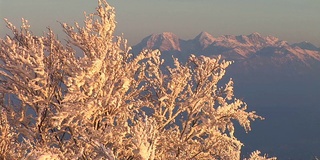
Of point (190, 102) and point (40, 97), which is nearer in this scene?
point (40, 97)

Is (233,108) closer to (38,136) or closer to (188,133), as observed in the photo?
(188,133)

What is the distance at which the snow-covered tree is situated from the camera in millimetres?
11914

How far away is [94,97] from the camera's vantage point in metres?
12.2

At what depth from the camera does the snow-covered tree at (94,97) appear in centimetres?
1191

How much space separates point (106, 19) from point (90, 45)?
121 centimetres

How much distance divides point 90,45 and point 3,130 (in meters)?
4.68

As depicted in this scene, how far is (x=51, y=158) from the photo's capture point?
8602 millimetres

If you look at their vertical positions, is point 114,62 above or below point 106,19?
below

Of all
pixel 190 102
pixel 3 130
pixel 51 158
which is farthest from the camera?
pixel 190 102

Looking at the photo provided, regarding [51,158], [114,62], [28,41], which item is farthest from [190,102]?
[51,158]

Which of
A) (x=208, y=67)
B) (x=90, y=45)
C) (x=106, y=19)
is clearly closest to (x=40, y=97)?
(x=90, y=45)

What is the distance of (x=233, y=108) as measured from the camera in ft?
52.9

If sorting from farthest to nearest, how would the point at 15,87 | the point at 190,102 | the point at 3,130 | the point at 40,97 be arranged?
the point at 190,102 → the point at 15,87 → the point at 40,97 → the point at 3,130

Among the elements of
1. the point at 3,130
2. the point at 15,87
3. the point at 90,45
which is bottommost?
the point at 3,130
